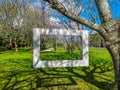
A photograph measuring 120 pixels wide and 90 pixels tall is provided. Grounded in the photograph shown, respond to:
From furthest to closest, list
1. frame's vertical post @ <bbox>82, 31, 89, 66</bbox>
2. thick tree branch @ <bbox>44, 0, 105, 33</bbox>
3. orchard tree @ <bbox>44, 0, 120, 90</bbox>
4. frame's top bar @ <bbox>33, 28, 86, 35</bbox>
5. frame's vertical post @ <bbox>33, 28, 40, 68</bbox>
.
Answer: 1. frame's vertical post @ <bbox>82, 31, 89, 66</bbox>
2. frame's top bar @ <bbox>33, 28, 86, 35</bbox>
3. frame's vertical post @ <bbox>33, 28, 40, 68</bbox>
4. orchard tree @ <bbox>44, 0, 120, 90</bbox>
5. thick tree branch @ <bbox>44, 0, 105, 33</bbox>

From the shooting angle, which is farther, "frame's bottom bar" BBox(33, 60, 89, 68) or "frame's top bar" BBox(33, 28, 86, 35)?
"frame's top bar" BBox(33, 28, 86, 35)

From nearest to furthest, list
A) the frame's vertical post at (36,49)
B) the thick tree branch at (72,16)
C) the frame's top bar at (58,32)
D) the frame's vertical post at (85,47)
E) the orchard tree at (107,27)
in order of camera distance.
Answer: the thick tree branch at (72,16) → the orchard tree at (107,27) → the frame's vertical post at (36,49) → the frame's top bar at (58,32) → the frame's vertical post at (85,47)

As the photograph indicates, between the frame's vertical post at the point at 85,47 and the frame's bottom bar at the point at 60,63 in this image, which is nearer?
the frame's bottom bar at the point at 60,63

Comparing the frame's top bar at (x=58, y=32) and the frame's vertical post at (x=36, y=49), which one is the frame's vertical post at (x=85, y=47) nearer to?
the frame's top bar at (x=58, y=32)

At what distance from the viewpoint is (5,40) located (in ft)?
147

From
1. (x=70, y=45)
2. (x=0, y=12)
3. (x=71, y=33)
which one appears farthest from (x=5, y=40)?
(x=71, y=33)

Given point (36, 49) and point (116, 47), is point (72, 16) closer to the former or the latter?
point (116, 47)

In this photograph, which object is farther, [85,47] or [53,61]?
[85,47]

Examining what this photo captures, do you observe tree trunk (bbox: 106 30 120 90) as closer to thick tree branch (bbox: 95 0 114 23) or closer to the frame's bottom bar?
thick tree branch (bbox: 95 0 114 23)

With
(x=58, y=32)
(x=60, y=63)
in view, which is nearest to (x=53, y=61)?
(x=60, y=63)

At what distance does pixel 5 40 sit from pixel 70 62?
115 ft

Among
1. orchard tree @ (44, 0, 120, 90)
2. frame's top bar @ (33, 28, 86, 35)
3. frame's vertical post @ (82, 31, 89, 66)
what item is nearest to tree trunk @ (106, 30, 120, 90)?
orchard tree @ (44, 0, 120, 90)

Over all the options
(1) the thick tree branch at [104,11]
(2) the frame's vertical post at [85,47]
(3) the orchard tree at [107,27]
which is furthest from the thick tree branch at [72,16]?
(2) the frame's vertical post at [85,47]

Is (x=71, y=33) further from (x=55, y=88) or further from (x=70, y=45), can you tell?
(x=70, y=45)
